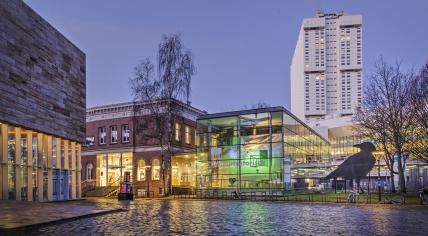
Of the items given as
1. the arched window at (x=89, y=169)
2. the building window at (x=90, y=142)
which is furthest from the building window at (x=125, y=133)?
the arched window at (x=89, y=169)

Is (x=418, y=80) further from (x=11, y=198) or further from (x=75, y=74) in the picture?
(x=11, y=198)

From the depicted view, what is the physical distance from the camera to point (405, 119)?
4209cm

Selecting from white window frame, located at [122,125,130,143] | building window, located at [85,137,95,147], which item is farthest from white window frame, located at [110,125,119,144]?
building window, located at [85,137,95,147]

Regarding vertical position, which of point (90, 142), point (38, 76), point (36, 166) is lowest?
point (36, 166)

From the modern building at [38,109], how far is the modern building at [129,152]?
19191mm

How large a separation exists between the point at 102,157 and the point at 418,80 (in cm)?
3904

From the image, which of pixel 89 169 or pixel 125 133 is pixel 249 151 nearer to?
pixel 125 133

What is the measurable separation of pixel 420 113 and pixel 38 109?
1057 inches

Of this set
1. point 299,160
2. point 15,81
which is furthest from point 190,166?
point 15,81

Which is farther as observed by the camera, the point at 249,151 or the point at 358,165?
the point at 249,151

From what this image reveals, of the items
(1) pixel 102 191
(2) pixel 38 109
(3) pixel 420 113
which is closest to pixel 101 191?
(1) pixel 102 191

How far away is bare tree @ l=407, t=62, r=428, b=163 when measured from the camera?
3555cm

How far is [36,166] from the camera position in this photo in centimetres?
3244

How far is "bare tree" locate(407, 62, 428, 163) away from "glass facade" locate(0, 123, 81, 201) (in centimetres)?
2524
